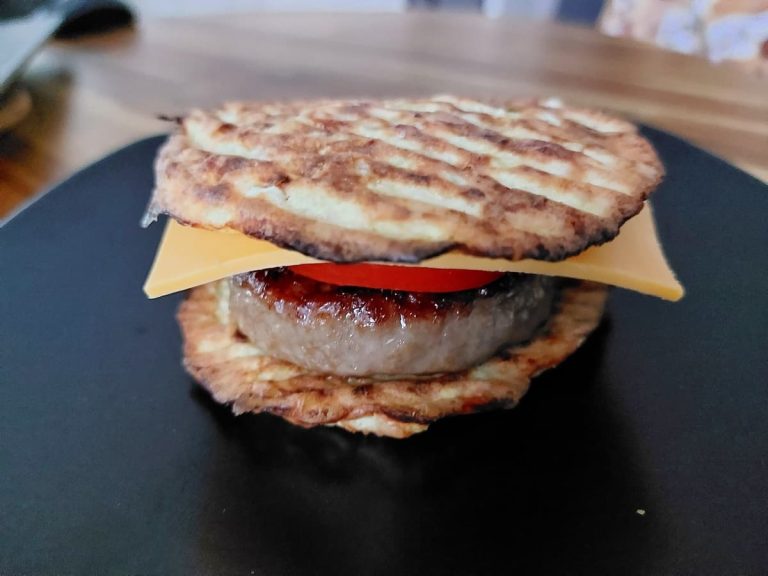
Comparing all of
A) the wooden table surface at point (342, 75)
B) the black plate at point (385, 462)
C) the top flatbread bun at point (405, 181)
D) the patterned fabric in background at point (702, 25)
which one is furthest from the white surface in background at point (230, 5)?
the black plate at point (385, 462)

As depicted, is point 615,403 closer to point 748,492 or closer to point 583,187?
point 748,492

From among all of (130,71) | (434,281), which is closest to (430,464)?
(434,281)

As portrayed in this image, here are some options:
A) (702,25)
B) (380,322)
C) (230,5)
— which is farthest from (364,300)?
(230,5)

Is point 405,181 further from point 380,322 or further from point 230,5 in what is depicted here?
point 230,5

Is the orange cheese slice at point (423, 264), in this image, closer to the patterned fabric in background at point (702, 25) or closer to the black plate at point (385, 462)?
the black plate at point (385, 462)

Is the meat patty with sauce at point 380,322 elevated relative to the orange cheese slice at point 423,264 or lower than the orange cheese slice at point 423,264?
lower

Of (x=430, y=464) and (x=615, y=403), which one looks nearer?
(x=430, y=464)
